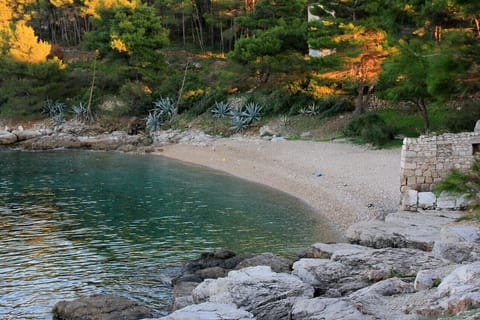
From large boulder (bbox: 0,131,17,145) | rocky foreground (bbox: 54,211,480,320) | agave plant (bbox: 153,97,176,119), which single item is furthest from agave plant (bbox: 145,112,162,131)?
rocky foreground (bbox: 54,211,480,320)

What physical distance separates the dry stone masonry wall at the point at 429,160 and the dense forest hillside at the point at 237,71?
2.96 m

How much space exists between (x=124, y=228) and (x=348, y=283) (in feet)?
27.2

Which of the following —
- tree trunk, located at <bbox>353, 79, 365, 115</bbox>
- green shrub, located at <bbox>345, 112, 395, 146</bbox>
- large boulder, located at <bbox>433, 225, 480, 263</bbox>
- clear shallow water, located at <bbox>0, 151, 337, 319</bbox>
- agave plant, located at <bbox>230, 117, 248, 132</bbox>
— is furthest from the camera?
agave plant, located at <bbox>230, 117, 248, 132</bbox>

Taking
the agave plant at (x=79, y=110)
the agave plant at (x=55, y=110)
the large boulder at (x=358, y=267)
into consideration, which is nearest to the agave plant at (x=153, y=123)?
the agave plant at (x=79, y=110)

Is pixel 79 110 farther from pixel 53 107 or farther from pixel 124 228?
pixel 124 228

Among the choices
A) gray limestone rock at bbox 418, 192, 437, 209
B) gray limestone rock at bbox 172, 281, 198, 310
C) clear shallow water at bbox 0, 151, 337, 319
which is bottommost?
clear shallow water at bbox 0, 151, 337, 319

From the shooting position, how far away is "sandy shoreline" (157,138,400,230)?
55.5ft

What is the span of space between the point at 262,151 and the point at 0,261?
14895 mm

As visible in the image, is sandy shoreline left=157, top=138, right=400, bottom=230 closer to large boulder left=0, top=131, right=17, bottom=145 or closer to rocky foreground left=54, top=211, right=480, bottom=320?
rocky foreground left=54, top=211, right=480, bottom=320

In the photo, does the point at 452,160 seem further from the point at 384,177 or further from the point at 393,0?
the point at 393,0

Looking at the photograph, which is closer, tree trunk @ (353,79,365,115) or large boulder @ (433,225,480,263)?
large boulder @ (433,225,480,263)

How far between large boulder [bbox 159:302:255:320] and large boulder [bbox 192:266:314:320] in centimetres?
47

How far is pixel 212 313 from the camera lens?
750 centimetres

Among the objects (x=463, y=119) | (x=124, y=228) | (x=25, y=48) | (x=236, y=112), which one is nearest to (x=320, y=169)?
(x=463, y=119)
